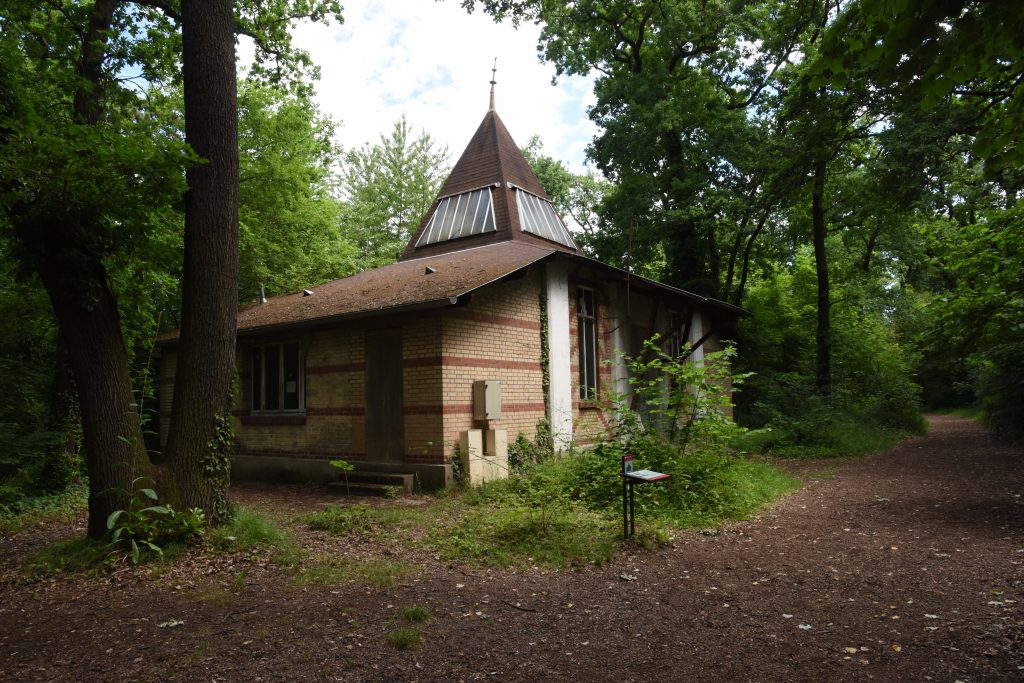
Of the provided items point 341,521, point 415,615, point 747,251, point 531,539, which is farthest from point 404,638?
point 747,251

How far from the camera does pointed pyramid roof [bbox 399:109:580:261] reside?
53.5ft

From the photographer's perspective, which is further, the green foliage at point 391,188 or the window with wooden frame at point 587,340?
the green foliage at point 391,188

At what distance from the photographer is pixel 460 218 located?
1720cm

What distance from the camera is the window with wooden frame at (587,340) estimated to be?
44.8 feet

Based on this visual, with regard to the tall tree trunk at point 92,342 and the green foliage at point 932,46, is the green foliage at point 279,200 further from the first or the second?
the green foliage at point 932,46

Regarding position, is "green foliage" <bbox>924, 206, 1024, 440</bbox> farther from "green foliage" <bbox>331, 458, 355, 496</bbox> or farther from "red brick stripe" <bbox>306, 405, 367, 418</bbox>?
"red brick stripe" <bbox>306, 405, 367, 418</bbox>

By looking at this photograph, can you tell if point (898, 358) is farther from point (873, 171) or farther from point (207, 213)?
point (207, 213)

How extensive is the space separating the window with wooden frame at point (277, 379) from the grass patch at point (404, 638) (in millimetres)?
9042

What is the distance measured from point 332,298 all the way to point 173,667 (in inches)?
388

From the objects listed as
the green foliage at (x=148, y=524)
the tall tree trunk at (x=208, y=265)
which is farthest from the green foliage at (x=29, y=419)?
the tall tree trunk at (x=208, y=265)

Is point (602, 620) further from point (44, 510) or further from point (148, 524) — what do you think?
point (44, 510)

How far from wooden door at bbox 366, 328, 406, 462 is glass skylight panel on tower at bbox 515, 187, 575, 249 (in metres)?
6.37

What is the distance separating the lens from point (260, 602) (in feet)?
16.0

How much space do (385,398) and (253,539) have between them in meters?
4.93
